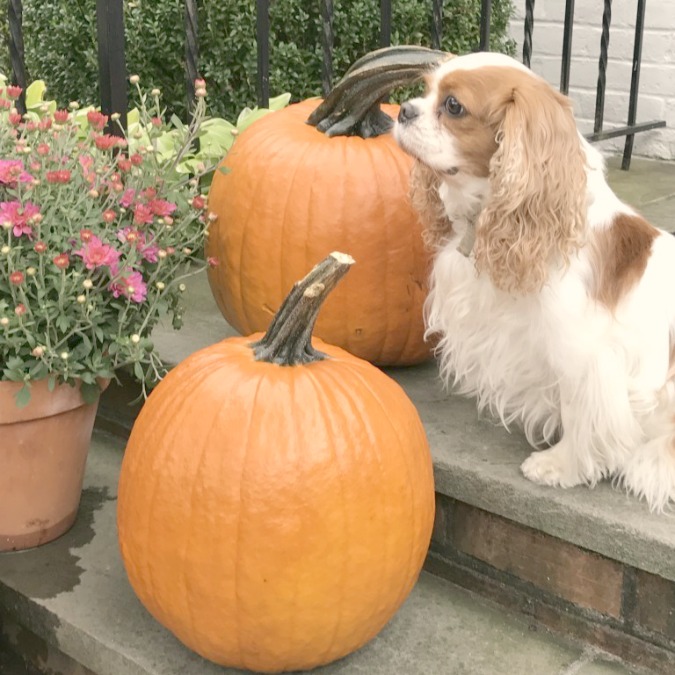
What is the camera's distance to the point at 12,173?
2051 mm

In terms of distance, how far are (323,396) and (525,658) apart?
2.28 feet

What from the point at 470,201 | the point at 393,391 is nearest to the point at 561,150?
the point at 470,201

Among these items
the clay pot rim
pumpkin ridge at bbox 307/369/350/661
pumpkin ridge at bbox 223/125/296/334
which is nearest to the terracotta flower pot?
the clay pot rim

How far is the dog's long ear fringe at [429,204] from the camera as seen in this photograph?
2.25 meters

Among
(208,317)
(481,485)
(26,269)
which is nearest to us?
(26,269)

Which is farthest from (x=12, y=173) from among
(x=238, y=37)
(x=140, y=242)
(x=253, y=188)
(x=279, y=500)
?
(x=238, y=37)

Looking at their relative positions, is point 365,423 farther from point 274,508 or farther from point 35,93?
point 35,93

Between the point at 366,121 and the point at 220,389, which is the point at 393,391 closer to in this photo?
the point at 220,389

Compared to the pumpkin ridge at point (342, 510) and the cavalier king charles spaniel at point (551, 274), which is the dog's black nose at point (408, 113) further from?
the pumpkin ridge at point (342, 510)

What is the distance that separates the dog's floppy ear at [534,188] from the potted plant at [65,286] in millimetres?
751

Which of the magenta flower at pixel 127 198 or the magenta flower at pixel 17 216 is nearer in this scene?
the magenta flower at pixel 17 216

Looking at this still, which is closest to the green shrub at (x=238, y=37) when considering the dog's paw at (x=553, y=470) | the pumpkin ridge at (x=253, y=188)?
the pumpkin ridge at (x=253, y=188)

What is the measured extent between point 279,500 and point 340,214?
2.90 ft

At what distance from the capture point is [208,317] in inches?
123
